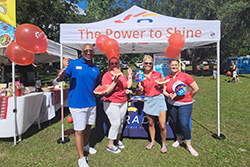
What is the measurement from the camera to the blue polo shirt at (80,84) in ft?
7.01

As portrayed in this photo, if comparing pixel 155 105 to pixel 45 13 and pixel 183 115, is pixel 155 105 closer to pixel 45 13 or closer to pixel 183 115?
pixel 183 115

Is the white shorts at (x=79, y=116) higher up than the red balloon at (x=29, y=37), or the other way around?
the red balloon at (x=29, y=37)

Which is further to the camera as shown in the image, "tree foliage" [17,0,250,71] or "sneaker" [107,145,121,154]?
"tree foliage" [17,0,250,71]

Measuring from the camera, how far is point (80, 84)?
214cm

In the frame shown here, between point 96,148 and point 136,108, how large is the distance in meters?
1.08

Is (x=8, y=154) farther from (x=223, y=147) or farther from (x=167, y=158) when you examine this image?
(x=223, y=147)

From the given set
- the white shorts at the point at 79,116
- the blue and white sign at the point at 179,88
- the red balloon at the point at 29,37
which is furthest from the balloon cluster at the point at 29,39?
the blue and white sign at the point at 179,88

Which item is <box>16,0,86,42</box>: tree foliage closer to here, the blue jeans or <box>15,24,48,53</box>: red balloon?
<box>15,24,48,53</box>: red balloon

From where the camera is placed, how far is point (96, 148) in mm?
2875

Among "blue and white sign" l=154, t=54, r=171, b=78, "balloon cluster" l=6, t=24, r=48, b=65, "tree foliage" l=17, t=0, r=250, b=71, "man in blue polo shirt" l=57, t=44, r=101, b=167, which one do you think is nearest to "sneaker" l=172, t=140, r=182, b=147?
"man in blue polo shirt" l=57, t=44, r=101, b=167

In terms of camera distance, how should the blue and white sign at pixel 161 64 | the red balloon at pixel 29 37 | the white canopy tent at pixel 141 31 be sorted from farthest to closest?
1. the blue and white sign at pixel 161 64
2. the white canopy tent at pixel 141 31
3. the red balloon at pixel 29 37

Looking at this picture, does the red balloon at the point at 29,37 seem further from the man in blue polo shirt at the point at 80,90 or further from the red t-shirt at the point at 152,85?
the red t-shirt at the point at 152,85

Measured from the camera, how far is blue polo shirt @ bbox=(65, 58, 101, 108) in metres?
2.14

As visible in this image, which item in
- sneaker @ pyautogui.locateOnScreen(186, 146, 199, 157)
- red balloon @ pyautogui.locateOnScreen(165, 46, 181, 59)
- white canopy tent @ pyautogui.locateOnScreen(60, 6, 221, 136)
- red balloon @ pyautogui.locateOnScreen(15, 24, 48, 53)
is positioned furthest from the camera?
red balloon @ pyautogui.locateOnScreen(165, 46, 181, 59)
